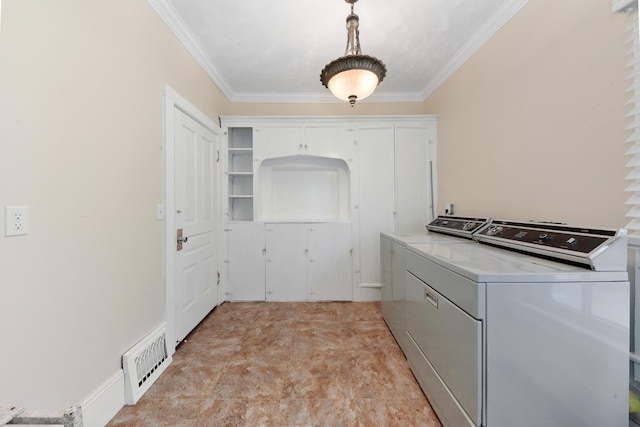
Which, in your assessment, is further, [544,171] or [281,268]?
[281,268]

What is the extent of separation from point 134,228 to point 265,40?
195 cm

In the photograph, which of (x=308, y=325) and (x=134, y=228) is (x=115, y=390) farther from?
(x=308, y=325)

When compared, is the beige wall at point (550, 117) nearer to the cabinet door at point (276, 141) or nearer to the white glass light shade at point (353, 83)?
the white glass light shade at point (353, 83)

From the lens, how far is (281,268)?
3.12 meters

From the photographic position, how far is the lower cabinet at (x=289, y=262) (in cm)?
311

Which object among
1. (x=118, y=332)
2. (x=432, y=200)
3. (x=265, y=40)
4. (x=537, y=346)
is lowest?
(x=118, y=332)

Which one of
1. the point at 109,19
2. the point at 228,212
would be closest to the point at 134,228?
the point at 109,19

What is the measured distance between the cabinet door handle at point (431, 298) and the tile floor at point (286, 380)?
0.64 metres

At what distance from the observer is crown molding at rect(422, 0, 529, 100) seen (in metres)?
1.85

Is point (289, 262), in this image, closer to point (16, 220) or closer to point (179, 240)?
point (179, 240)

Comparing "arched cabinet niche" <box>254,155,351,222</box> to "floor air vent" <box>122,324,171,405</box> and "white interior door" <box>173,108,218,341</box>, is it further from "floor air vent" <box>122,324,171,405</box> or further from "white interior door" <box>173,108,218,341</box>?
"floor air vent" <box>122,324,171,405</box>

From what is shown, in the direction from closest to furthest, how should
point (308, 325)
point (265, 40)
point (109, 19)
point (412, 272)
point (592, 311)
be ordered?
point (592, 311) < point (109, 19) < point (412, 272) < point (265, 40) < point (308, 325)

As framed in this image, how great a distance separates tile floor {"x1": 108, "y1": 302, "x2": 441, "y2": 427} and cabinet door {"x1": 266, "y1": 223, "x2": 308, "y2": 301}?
53cm

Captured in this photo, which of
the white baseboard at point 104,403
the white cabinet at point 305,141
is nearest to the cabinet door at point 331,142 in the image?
the white cabinet at point 305,141
